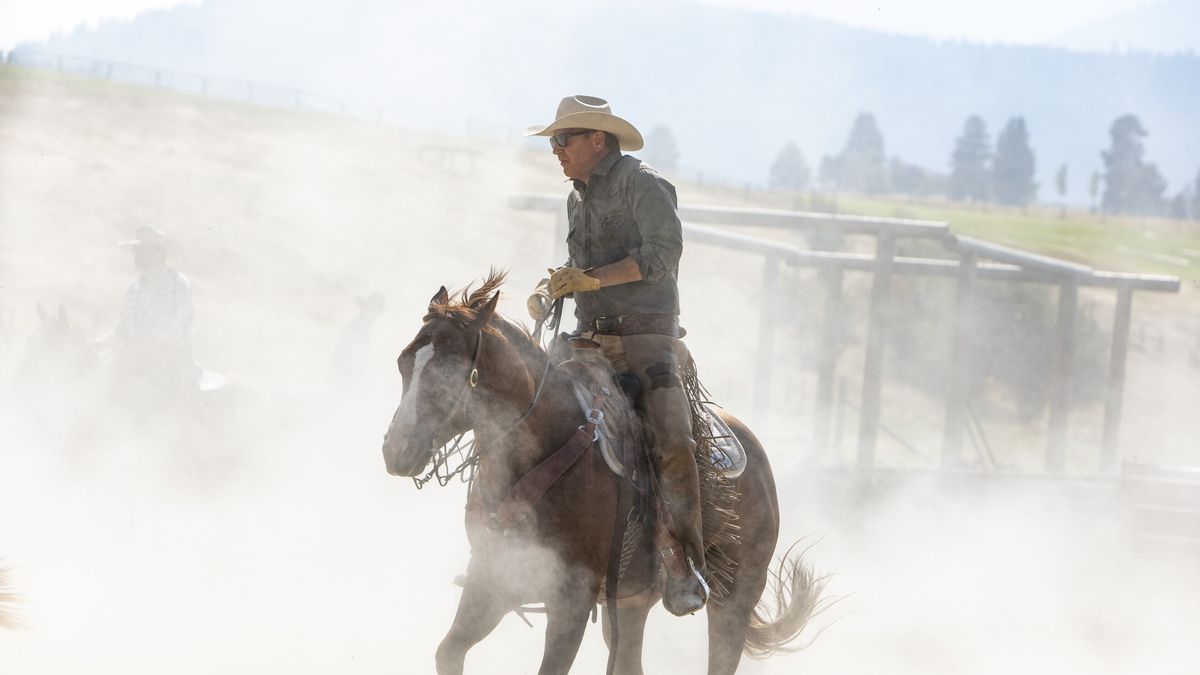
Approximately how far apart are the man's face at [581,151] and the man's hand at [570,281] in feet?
1.69

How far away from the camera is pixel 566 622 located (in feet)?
16.4

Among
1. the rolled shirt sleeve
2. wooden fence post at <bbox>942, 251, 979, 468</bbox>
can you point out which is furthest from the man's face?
wooden fence post at <bbox>942, 251, 979, 468</bbox>

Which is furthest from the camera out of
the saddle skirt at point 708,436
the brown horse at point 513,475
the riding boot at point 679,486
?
the riding boot at point 679,486

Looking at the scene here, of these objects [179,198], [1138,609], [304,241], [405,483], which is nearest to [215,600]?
[405,483]

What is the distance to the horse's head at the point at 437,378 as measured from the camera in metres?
4.51

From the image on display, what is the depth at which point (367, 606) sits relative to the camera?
9430 millimetres

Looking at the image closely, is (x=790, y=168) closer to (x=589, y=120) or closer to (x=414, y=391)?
(x=589, y=120)

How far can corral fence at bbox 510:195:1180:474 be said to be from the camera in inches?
519

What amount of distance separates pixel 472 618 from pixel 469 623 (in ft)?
0.07

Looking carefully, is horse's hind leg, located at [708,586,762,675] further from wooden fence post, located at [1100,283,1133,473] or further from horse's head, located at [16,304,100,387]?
wooden fence post, located at [1100,283,1133,473]

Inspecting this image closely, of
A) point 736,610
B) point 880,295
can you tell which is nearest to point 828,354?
point 880,295

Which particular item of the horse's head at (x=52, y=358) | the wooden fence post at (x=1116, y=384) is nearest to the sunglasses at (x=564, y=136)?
the horse's head at (x=52, y=358)

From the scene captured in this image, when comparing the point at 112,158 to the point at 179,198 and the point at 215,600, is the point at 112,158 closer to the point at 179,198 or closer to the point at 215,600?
the point at 179,198

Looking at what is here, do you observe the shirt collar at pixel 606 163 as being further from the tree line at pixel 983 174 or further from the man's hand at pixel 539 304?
the tree line at pixel 983 174
